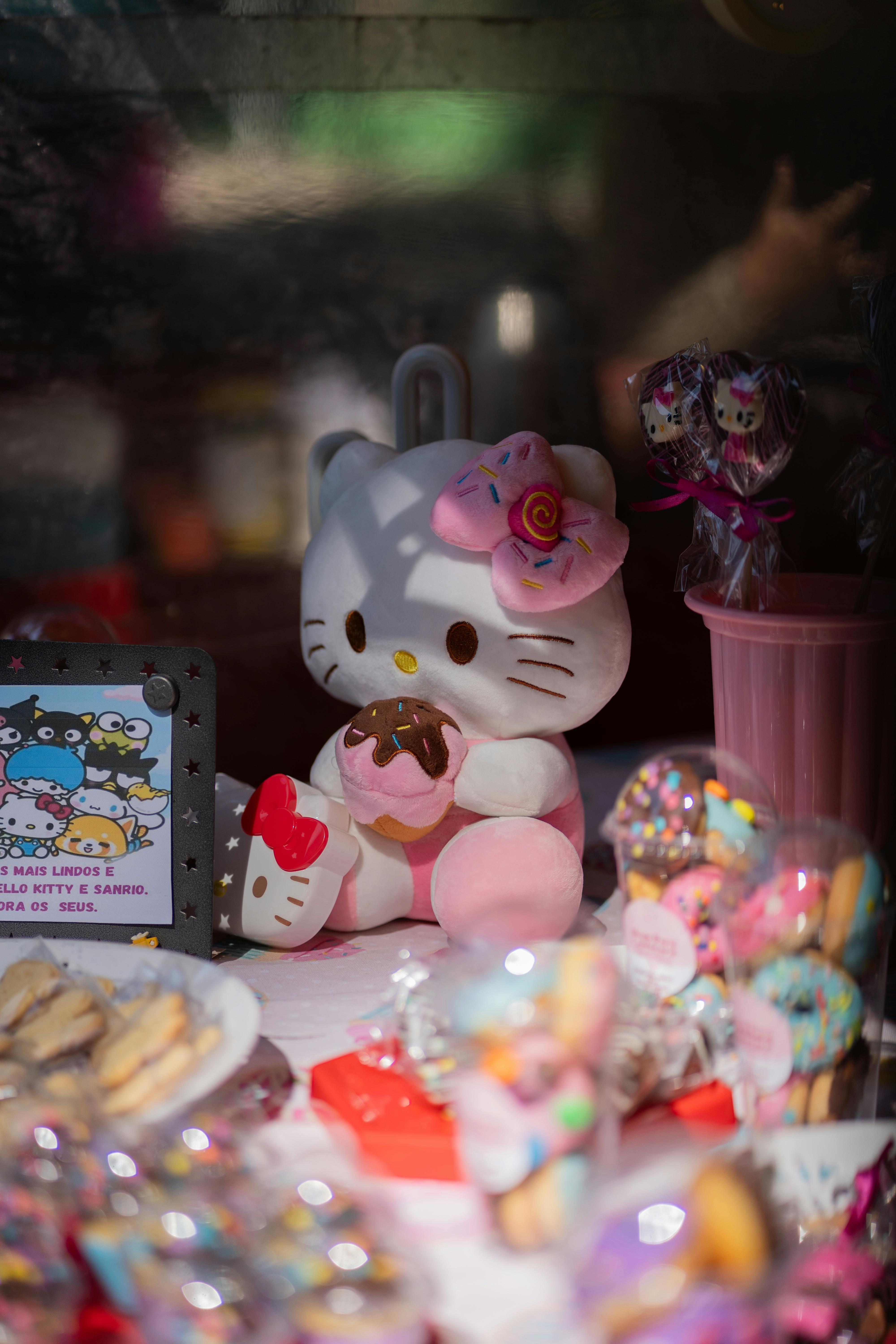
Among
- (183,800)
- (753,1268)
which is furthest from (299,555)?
(753,1268)

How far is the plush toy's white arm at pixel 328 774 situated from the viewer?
1.23m

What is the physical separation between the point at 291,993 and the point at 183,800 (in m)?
→ 0.21

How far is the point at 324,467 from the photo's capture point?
4.55ft

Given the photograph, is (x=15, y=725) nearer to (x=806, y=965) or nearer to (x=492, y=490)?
(x=492, y=490)

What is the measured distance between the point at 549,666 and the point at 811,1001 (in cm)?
46

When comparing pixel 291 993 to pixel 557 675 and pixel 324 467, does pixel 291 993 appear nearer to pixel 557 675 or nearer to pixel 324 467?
pixel 557 675

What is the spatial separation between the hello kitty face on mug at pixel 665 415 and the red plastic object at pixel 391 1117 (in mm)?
613

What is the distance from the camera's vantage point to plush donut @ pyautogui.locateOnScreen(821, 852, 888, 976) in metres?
0.77

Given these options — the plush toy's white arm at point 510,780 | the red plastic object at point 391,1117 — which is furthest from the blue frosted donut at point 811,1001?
the plush toy's white arm at point 510,780

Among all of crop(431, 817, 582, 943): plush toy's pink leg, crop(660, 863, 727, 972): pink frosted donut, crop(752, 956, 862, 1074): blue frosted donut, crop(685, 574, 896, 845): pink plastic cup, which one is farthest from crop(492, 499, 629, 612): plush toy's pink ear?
crop(752, 956, 862, 1074): blue frosted donut

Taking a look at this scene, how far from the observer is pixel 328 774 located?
4.07 feet

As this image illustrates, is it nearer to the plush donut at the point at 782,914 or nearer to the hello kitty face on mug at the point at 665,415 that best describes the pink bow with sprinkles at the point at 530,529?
A: the hello kitty face on mug at the point at 665,415

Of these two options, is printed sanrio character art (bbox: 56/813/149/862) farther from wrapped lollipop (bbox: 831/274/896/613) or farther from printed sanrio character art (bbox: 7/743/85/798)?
wrapped lollipop (bbox: 831/274/896/613)

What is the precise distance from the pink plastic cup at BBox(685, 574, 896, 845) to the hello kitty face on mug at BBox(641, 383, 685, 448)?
0.16m
